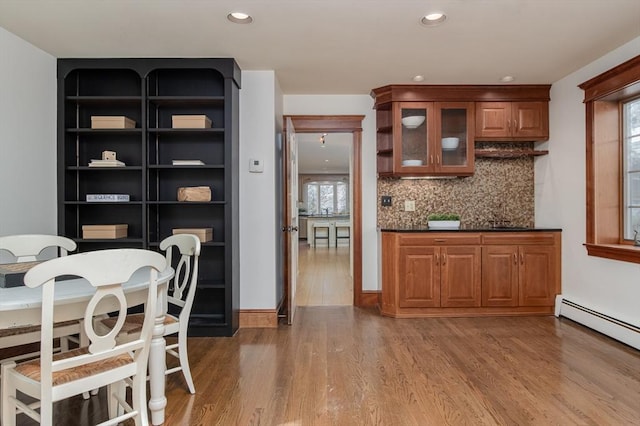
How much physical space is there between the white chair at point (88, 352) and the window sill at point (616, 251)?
10.9 ft

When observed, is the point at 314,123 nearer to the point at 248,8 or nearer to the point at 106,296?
the point at 248,8

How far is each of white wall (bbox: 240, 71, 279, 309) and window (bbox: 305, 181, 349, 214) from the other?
385 inches

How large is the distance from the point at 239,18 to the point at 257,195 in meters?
1.50

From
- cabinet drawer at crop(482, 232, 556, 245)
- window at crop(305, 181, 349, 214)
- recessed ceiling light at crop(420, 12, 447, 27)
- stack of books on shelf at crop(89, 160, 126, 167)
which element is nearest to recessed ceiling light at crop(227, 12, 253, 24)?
recessed ceiling light at crop(420, 12, 447, 27)

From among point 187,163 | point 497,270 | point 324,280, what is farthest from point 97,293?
point 324,280

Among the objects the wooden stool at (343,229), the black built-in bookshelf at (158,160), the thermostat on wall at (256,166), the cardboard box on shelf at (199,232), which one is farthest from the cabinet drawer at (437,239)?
the wooden stool at (343,229)

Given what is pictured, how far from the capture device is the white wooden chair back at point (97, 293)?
50.1 inches

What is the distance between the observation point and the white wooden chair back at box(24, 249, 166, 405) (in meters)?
1.27

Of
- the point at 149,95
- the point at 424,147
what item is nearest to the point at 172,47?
the point at 149,95

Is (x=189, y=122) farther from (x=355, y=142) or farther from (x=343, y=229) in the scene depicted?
(x=343, y=229)

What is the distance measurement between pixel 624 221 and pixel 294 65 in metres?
3.21

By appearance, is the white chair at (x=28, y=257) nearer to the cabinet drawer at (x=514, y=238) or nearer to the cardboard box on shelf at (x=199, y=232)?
the cardboard box on shelf at (x=199, y=232)

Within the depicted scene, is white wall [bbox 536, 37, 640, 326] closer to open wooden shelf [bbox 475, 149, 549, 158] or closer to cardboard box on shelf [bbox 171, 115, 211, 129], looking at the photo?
open wooden shelf [bbox 475, 149, 549, 158]

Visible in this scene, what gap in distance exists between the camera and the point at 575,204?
3.52 meters
